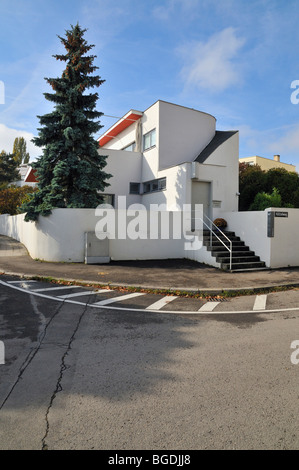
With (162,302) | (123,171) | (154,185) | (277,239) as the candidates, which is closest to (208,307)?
(162,302)

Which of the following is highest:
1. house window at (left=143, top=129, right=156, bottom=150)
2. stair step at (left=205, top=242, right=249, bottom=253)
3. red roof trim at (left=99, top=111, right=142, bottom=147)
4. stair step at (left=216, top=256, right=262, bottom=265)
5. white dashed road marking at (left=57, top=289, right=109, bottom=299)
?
A: red roof trim at (left=99, top=111, right=142, bottom=147)

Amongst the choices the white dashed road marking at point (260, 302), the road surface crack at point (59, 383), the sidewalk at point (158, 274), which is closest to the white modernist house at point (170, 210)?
the sidewalk at point (158, 274)

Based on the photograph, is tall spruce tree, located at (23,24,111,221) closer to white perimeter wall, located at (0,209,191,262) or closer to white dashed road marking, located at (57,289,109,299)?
white perimeter wall, located at (0,209,191,262)

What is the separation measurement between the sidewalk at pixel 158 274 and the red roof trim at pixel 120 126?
1170 cm

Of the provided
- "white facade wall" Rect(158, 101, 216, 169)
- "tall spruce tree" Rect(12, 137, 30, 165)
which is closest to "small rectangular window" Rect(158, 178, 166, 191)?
"white facade wall" Rect(158, 101, 216, 169)

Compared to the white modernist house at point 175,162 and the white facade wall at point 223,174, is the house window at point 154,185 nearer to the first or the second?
the white modernist house at point 175,162

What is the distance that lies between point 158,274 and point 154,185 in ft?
32.4

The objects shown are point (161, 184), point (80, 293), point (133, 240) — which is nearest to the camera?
point (80, 293)

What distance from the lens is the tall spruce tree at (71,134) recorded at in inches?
569

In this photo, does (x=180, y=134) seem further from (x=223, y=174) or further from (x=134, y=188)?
(x=134, y=188)

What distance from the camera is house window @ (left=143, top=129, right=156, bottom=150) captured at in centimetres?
1892

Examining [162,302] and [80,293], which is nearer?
[162,302]

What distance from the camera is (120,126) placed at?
74.4 feet
